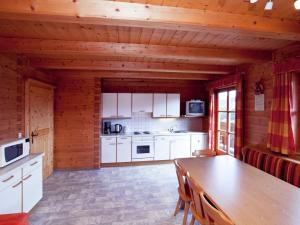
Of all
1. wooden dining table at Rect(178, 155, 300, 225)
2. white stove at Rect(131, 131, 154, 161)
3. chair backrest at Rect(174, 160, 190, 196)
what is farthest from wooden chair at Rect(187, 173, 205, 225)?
white stove at Rect(131, 131, 154, 161)

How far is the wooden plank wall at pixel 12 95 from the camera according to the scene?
268cm

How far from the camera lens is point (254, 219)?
1316mm

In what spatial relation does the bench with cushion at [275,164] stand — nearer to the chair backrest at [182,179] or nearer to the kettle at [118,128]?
the chair backrest at [182,179]

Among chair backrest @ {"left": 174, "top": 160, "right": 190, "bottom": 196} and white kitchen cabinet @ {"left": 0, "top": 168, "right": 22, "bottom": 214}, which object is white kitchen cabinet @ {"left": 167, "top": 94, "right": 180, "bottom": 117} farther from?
white kitchen cabinet @ {"left": 0, "top": 168, "right": 22, "bottom": 214}

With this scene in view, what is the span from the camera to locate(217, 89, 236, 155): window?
445cm

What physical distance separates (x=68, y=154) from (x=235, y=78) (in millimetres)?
4256

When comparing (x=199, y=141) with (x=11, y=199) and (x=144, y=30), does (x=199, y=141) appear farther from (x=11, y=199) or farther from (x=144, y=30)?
(x=11, y=199)

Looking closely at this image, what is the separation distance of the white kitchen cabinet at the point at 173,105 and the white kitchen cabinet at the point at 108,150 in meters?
1.73

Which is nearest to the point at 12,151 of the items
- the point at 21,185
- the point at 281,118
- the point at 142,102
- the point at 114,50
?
the point at 21,185

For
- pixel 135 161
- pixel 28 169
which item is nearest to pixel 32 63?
pixel 28 169

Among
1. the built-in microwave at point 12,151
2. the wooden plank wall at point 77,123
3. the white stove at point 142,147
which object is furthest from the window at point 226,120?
the built-in microwave at point 12,151

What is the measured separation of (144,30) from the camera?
2281mm

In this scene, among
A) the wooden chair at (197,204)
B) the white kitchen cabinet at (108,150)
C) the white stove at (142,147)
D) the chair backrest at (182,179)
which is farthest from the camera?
the white stove at (142,147)

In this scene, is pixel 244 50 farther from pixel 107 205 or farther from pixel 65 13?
pixel 107 205
